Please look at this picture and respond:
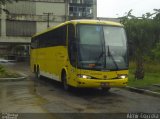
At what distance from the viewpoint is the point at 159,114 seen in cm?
1186

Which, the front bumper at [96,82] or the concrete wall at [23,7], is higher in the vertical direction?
the concrete wall at [23,7]

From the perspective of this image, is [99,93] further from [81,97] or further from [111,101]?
[111,101]

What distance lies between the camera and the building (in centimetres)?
7225

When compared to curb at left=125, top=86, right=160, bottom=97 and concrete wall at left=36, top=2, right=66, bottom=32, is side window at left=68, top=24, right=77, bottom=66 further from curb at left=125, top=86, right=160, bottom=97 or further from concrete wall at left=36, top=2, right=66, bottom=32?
concrete wall at left=36, top=2, right=66, bottom=32

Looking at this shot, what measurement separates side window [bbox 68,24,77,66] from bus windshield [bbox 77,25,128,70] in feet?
0.91

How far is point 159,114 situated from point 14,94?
732 centimetres

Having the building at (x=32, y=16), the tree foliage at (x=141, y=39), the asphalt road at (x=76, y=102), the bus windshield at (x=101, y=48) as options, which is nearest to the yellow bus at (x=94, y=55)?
the bus windshield at (x=101, y=48)

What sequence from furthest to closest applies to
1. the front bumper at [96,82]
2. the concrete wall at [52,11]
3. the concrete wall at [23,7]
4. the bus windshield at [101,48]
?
the concrete wall at [52,11] < the concrete wall at [23,7] < the bus windshield at [101,48] < the front bumper at [96,82]

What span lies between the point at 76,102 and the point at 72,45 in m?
3.40

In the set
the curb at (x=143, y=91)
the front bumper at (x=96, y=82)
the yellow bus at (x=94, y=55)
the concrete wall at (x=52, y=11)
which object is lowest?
the curb at (x=143, y=91)

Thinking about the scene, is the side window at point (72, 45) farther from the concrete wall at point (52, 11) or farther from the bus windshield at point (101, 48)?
the concrete wall at point (52, 11)

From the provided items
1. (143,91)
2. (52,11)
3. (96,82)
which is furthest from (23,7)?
(96,82)

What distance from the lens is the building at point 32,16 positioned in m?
72.2

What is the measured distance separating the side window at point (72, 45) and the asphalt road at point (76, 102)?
1.57m
